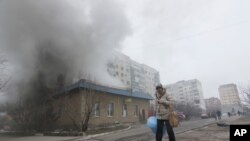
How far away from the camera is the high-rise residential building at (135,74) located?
73500 millimetres

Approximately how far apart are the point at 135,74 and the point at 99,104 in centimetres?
5910

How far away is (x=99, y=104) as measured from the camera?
22.0 metres

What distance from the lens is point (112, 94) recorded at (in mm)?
24156

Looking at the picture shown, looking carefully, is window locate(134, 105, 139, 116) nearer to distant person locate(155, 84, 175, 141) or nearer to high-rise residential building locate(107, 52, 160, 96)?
distant person locate(155, 84, 175, 141)

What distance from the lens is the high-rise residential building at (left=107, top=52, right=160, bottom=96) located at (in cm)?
7350

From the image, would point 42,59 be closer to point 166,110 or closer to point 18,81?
point 18,81

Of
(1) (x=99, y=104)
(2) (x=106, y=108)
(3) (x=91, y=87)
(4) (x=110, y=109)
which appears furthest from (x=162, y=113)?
(4) (x=110, y=109)

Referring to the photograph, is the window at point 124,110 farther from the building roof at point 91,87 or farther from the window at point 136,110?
the window at point 136,110

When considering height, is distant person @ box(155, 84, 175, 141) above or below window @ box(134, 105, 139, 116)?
below

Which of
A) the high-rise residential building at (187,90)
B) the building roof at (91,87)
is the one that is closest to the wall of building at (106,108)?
the building roof at (91,87)

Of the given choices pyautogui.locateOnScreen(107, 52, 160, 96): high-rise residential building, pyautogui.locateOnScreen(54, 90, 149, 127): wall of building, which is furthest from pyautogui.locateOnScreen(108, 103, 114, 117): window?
pyautogui.locateOnScreen(107, 52, 160, 96): high-rise residential building

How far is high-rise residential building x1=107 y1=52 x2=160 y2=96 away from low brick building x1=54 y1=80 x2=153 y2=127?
40370mm

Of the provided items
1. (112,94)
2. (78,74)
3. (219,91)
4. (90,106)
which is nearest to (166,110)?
(90,106)

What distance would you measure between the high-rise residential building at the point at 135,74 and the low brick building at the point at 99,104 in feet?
132
